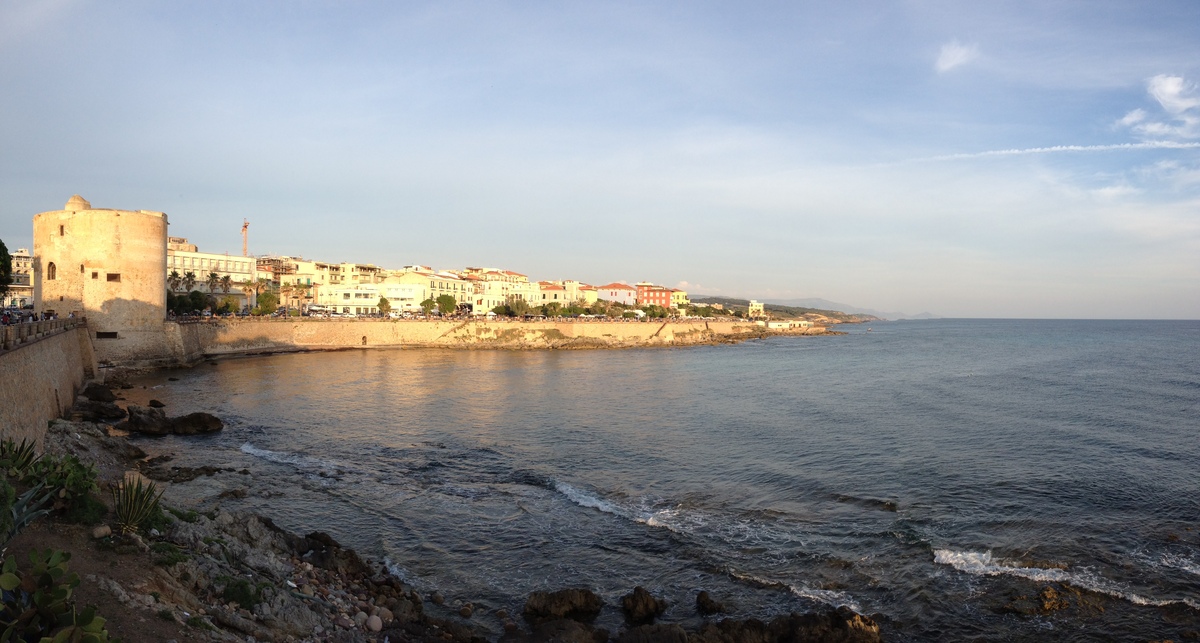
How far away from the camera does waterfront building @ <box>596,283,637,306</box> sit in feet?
411

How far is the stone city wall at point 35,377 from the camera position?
44.8 ft

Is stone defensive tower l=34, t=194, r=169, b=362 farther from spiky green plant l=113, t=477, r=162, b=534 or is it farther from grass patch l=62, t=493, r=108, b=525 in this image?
grass patch l=62, t=493, r=108, b=525

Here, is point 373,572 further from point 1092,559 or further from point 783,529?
point 1092,559

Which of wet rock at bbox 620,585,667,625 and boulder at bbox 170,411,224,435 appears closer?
wet rock at bbox 620,585,667,625

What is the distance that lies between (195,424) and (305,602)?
16.9 meters

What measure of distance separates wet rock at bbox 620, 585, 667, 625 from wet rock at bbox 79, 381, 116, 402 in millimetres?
25090

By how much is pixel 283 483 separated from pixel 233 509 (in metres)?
2.72

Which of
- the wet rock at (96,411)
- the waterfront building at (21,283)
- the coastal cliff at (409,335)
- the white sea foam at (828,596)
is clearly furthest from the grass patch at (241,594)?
the waterfront building at (21,283)

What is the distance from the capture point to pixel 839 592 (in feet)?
36.3

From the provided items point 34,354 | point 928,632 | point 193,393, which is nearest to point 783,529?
point 928,632

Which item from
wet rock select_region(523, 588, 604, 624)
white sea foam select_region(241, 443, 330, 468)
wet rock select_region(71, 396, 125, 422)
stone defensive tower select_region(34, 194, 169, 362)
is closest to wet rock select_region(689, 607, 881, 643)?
wet rock select_region(523, 588, 604, 624)

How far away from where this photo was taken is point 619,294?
12744cm

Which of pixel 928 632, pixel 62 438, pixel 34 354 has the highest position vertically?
pixel 34 354

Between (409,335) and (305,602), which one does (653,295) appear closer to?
(409,335)
